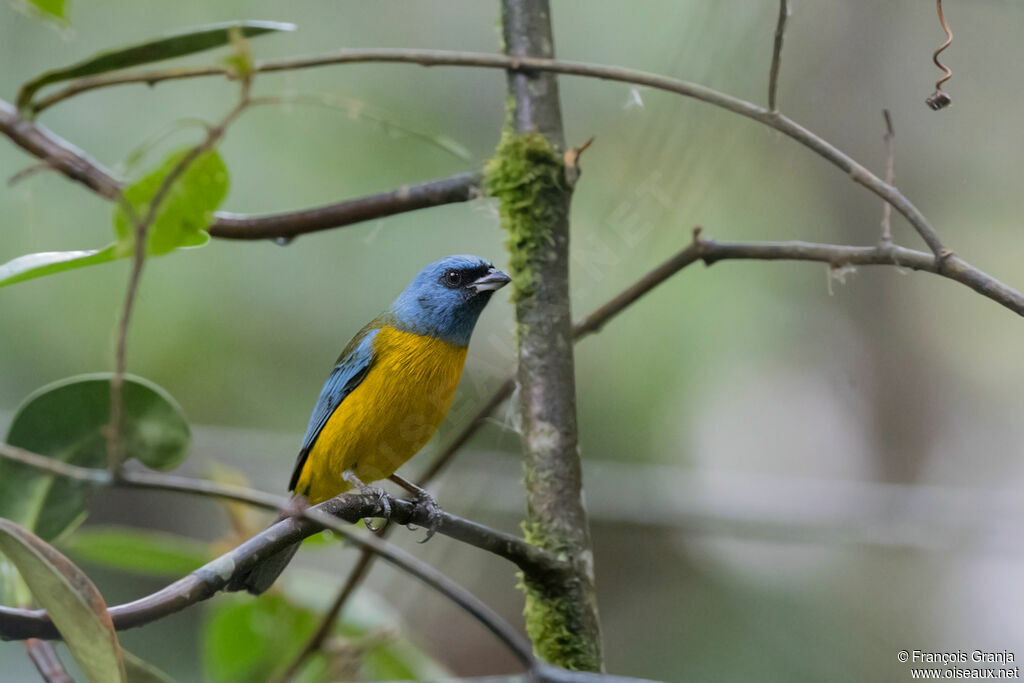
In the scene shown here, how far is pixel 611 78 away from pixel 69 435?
126 cm

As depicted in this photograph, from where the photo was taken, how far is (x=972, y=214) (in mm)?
3361

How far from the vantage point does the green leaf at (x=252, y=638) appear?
98.7 inches

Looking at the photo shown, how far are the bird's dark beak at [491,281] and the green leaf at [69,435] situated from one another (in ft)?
2.59

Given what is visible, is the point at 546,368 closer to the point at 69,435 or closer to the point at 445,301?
the point at 445,301

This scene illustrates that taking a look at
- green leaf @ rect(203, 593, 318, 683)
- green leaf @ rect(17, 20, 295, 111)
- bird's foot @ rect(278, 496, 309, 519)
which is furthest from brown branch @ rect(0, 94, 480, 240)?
green leaf @ rect(203, 593, 318, 683)

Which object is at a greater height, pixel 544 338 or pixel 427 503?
pixel 544 338

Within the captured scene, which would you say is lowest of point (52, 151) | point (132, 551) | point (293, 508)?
point (132, 551)

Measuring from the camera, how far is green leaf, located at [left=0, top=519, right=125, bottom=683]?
1219 millimetres

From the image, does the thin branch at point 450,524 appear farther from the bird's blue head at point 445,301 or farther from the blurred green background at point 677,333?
the blurred green background at point 677,333

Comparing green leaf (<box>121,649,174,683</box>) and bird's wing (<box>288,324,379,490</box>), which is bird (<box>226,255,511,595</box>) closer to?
bird's wing (<box>288,324,379,490</box>)

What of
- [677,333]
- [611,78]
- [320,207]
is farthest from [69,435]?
[677,333]

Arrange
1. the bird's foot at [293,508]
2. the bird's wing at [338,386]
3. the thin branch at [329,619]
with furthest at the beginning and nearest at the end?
1. the bird's wing at [338,386]
2. the thin branch at [329,619]
3. the bird's foot at [293,508]

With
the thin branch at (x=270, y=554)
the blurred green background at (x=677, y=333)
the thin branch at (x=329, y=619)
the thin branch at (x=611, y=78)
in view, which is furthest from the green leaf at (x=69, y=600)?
the blurred green background at (x=677, y=333)

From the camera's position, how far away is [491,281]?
2.30 metres
